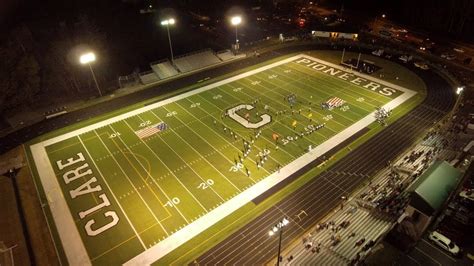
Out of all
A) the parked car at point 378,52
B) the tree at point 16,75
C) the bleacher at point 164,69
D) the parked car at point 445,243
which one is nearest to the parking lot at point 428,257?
the parked car at point 445,243

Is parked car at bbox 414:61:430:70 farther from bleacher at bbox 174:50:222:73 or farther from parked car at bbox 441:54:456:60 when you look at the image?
bleacher at bbox 174:50:222:73

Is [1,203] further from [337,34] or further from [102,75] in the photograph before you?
[337,34]

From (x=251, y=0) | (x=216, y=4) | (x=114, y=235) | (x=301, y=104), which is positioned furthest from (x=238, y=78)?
(x=251, y=0)

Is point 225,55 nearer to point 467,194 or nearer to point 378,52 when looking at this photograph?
point 378,52

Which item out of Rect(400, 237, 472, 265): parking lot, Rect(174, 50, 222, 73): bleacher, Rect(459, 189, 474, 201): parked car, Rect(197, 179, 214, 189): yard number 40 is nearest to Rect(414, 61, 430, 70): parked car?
Rect(459, 189, 474, 201): parked car

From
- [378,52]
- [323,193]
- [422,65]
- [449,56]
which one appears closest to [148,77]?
[323,193]

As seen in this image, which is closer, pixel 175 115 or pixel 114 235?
pixel 114 235

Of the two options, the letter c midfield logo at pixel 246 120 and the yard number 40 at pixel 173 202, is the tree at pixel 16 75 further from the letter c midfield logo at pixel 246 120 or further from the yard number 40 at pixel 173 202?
the yard number 40 at pixel 173 202
